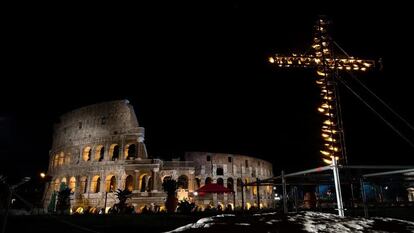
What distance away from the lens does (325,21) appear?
42.9 feet

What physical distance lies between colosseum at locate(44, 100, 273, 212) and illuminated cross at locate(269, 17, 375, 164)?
23.9 metres

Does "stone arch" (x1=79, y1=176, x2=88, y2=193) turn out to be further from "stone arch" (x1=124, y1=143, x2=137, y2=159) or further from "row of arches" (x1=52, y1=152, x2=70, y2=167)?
"stone arch" (x1=124, y1=143, x2=137, y2=159)

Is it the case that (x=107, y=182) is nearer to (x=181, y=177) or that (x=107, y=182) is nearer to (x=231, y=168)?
(x=181, y=177)

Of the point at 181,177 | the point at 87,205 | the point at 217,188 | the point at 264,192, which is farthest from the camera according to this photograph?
the point at 264,192

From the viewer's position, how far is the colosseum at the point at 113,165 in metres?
36.2

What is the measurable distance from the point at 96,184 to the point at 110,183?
1798 mm

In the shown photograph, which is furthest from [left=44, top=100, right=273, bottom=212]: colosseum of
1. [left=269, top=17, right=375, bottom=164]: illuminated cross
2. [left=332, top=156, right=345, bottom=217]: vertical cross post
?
[left=332, top=156, right=345, bottom=217]: vertical cross post

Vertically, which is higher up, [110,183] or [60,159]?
[60,159]

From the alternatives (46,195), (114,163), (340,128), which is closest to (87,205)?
(114,163)

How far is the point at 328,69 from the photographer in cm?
1223

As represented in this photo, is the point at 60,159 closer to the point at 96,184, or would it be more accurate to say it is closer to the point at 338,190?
the point at 96,184

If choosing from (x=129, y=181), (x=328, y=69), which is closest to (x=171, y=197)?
(x=328, y=69)

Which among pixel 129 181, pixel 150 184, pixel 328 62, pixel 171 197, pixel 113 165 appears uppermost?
pixel 328 62

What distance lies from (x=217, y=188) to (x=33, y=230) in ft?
46.3
